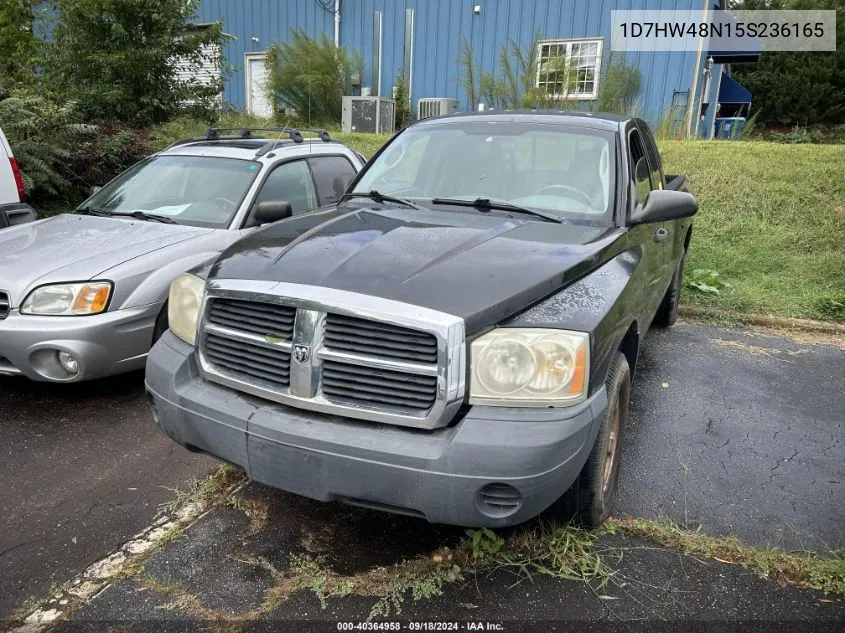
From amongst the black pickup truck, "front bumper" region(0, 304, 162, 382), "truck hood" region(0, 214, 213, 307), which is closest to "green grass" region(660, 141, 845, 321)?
the black pickup truck

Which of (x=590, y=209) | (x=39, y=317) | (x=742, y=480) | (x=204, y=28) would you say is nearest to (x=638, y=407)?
(x=742, y=480)

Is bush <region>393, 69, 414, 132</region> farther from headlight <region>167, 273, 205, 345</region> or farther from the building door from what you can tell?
headlight <region>167, 273, 205, 345</region>

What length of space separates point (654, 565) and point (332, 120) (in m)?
14.6

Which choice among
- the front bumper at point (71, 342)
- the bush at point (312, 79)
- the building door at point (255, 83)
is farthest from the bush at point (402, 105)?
the front bumper at point (71, 342)

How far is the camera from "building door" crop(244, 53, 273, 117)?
18203 millimetres

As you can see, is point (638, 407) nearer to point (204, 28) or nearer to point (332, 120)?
point (204, 28)

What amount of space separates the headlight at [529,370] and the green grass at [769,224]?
502 cm

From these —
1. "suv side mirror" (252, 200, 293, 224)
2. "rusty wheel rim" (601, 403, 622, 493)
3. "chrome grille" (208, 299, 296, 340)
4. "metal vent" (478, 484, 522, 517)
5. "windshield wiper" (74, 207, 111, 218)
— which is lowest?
"rusty wheel rim" (601, 403, 622, 493)

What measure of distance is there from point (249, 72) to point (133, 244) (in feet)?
51.8

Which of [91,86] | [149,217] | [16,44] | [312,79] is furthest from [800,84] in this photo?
[149,217]

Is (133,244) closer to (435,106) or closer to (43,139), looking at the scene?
(43,139)

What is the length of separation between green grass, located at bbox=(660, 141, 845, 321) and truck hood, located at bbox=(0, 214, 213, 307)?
5.25 metres

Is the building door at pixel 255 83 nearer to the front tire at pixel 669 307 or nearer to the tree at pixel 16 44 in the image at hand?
the tree at pixel 16 44

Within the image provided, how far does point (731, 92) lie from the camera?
67.2 ft
